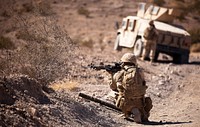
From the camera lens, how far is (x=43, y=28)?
12148 mm

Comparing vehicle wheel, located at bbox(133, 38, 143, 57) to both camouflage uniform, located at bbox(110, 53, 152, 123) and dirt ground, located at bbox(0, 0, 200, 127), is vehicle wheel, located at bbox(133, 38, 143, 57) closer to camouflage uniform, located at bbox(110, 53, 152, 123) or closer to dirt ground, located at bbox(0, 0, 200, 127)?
dirt ground, located at bbox(0, 0, 200, 127)

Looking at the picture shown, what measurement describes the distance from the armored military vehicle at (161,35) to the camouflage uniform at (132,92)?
38.9 ft

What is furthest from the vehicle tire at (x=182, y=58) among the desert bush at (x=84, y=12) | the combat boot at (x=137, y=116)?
the desert bush at (x=84, y=12)

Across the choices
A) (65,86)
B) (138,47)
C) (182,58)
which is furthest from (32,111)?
(182,58)

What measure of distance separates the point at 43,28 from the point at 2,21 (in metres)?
15.6

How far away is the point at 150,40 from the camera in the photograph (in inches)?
884

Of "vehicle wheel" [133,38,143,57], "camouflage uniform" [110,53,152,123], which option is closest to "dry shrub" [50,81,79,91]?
"camouflage uniform" [110,53,152,123]

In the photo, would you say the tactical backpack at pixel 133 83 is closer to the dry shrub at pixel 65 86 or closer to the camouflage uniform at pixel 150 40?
the dry shrub at pixel 65 86

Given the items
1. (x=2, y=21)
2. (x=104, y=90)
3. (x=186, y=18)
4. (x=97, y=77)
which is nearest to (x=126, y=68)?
(x=104, y=90)

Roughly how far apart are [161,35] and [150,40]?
60 cm

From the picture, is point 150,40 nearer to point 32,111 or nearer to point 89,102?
point 89,102

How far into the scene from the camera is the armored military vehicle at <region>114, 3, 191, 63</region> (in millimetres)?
23016

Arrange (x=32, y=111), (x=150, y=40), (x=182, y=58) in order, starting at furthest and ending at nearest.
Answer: (x=182, y=58) < (x=150, y=40) < (x=32, y=111)

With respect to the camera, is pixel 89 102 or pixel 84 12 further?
pixel 84 12
